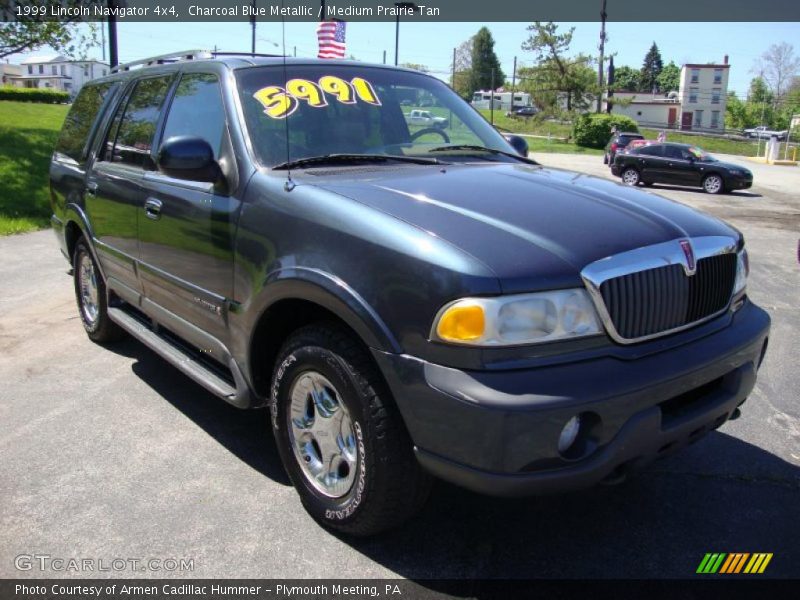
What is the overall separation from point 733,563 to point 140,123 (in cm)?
399

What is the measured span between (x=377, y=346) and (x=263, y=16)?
2.82 metres

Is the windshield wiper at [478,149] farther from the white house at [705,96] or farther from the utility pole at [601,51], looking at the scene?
the white house at [705,96]

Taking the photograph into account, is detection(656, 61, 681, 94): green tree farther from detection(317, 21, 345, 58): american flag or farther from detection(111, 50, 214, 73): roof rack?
detection(111, 50, 214, 73): roof rack

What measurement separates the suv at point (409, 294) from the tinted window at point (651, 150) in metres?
20.6

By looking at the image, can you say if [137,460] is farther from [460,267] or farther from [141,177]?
[460,267]

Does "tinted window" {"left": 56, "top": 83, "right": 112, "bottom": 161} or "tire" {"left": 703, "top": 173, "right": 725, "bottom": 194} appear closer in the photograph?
"tinted window" {"left": 56, "top": 83, "right": 112, "bottom": 161}

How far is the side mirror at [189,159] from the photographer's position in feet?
10.3

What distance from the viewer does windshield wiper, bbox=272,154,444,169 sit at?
10.5ft

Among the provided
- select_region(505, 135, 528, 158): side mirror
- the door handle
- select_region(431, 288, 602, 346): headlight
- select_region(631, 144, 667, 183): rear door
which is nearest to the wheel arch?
select_region(431, 288, 602, 346): headlight

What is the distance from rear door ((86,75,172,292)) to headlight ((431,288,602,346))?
8.19ft

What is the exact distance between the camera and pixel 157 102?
13.7 feet

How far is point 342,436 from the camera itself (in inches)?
109

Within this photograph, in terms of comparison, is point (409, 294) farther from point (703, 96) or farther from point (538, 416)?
point (703, 96)

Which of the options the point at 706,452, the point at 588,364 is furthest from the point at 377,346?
the point at 706,452
